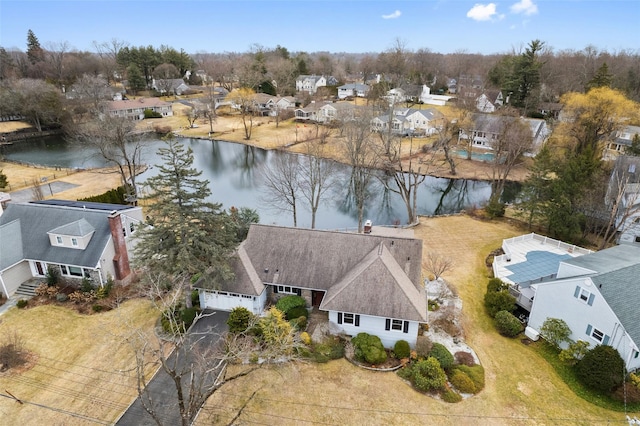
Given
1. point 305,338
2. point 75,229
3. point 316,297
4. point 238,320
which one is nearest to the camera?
point 305,338

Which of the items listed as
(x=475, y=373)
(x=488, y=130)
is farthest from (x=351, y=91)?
(x=475, y=373)

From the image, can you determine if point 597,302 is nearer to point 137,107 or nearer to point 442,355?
point 442,355

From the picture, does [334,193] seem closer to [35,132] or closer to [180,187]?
[180,187]

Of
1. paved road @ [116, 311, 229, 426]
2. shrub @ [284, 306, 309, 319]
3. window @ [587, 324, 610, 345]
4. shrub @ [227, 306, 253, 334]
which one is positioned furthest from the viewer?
shrub @ [284, 306, 309, 319]

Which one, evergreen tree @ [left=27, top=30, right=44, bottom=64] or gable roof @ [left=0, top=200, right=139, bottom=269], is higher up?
evergreen tree @ [left=27, top=30, right=44, bottom=64]

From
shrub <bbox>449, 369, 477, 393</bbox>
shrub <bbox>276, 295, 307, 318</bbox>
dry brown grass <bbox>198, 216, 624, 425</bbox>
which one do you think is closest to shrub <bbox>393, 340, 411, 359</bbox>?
dry brown grass <bbox>198, 216, 624, 425</bbox>

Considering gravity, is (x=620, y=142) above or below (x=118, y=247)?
above

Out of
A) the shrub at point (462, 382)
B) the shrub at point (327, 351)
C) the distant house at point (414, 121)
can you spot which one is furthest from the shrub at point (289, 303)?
the distant house at point (414, 121)

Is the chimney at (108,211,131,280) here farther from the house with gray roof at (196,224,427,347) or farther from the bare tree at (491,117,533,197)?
the bare tree at (491,117,533,197)
